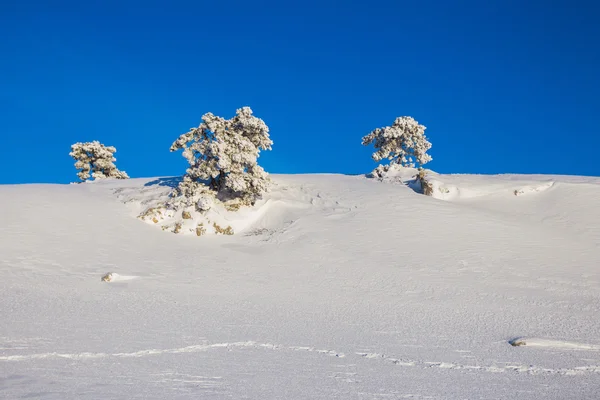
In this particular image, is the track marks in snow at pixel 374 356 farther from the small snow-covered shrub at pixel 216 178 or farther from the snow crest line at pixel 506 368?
the small snow-covered shrub at pixel 216 178

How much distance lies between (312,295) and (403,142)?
27.5 metres

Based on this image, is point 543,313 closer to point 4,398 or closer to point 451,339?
point 451,339

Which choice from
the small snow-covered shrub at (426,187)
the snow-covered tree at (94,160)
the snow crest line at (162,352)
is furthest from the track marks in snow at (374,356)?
the snow-covered tree at (94,160)

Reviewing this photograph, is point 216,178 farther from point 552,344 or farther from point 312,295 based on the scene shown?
point 552,344

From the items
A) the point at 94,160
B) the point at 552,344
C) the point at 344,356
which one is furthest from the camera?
the point at 94,160

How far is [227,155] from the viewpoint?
2569 centimetres

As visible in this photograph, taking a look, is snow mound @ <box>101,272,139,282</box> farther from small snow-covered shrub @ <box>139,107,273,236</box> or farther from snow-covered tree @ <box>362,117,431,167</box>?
snow-covered tree @ <box>362,117,431,167</box>

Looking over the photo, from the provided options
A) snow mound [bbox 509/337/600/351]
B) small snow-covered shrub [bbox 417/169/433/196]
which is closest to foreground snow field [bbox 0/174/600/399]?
snow mound [bbox 509/337/600/351]

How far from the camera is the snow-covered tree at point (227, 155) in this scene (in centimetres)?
2539

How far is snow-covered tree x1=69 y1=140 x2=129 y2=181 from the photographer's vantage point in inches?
1721

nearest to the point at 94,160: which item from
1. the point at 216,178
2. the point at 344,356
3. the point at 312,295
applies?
the point at 216,178

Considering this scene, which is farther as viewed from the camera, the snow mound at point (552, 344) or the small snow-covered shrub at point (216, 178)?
the small snow-covered shrub at point (216, 178)

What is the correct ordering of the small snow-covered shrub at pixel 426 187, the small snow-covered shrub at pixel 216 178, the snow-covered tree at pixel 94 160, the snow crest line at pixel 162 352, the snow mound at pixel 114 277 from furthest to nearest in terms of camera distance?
the snow-covered tree at pixel 94 160 → the small snow-covered shrub at pixel 426 187 → the small snow-covered shrub at pixel 216 178 → the snow mound at pixel 114 277 → the snow crest line at pixel 162 352

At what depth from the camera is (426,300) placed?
1409cm
